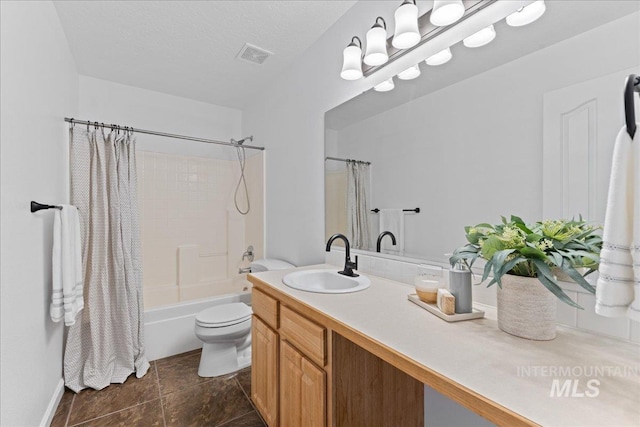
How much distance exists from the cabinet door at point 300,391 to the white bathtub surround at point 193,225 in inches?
69.6

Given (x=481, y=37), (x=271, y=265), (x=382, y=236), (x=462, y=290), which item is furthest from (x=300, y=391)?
(x=481, y=37)

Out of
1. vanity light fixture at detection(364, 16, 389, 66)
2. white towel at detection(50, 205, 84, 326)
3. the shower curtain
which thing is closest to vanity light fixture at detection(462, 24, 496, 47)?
vanity light fixture at detection(364, 16, 389, 66)

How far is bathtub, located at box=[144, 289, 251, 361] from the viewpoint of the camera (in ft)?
7.69

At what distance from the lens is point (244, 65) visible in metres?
2.48

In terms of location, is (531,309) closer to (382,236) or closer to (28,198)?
(382,236)

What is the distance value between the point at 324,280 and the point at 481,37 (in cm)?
138

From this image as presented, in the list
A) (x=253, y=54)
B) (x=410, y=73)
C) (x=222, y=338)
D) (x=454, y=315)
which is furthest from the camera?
(x=253, y=54)

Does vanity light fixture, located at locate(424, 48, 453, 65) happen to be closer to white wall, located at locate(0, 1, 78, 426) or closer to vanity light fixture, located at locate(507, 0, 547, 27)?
vanity light fixture, located at locate(507, 0, 547, 27)

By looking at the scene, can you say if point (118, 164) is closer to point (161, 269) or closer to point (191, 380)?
point (161, 269)

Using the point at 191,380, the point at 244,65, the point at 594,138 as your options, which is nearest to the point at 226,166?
the point at 244,65

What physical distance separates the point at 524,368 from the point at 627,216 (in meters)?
0.39

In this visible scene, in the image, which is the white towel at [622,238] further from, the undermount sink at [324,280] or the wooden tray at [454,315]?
the undermount sink at [324,280]

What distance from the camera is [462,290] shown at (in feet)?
3.22

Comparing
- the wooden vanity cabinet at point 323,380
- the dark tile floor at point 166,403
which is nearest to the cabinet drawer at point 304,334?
the wooden vanity cabinet at point 323,380
